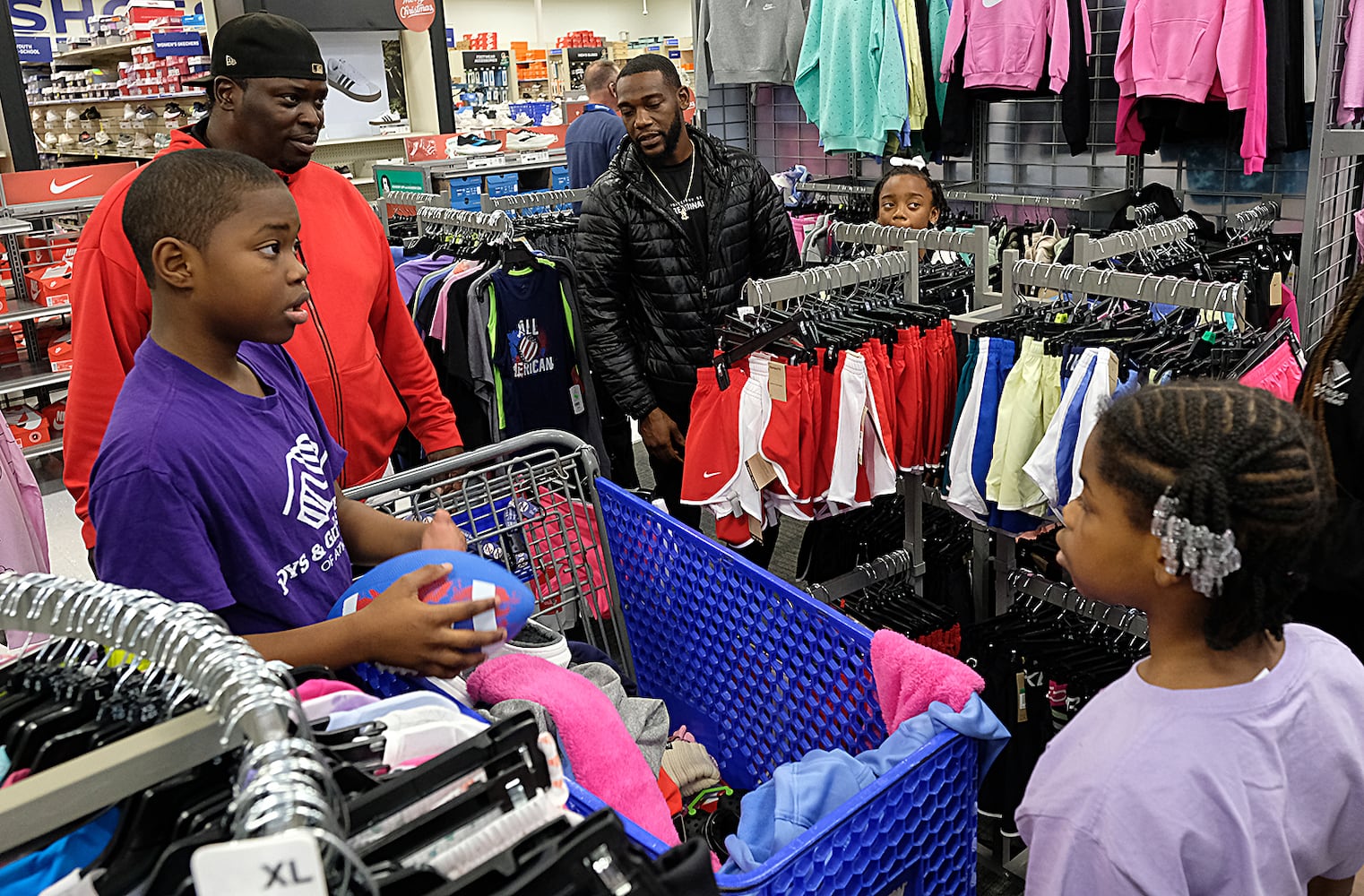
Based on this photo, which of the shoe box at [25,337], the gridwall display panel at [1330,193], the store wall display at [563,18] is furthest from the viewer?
the store wall display at [563,18]

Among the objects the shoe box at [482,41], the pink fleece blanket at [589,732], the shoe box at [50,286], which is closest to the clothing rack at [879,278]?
the pink fleece blanket at [589,732]

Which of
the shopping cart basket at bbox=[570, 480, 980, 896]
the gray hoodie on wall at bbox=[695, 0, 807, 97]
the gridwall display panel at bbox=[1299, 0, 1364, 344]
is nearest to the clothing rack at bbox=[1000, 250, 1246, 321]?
the shopping cart basket at bbox=[570, 480, 980, 896]

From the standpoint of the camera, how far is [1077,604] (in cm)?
273

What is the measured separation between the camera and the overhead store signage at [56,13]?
966cm

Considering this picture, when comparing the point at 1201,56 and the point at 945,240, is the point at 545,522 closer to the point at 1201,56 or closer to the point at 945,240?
the point at 945,240

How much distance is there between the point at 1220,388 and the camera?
4.06ft

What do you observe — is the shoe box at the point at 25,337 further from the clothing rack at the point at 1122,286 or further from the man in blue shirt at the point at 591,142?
the clothing rack at the point at 1122,286

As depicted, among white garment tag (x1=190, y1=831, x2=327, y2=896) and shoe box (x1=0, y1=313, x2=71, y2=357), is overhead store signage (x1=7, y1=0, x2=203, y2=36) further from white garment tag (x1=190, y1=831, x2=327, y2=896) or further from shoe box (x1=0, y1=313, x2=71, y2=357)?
white garment tag (x1=190, y1=831, x2=327, y2=896)

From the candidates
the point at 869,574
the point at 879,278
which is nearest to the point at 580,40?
the point at 879,278

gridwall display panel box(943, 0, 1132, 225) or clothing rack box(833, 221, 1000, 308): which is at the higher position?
gridwall display panel box(943, 0, 1132, 225)

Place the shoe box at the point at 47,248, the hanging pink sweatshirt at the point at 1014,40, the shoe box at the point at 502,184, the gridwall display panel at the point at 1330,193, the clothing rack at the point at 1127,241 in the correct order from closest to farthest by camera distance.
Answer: the clothing rack at the point at 1127,241 → the gridwall display panel at the point at 1330,193 → the hanging pink sweatshirt at the point at 1014,40 → the shoe box at the point at 47,248 → the shoe box at the point at 502,184

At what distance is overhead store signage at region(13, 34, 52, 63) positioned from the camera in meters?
9.74

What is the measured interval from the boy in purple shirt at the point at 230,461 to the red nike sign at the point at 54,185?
5.12 meters

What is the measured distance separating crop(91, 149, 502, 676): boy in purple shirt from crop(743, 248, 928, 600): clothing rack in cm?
179
